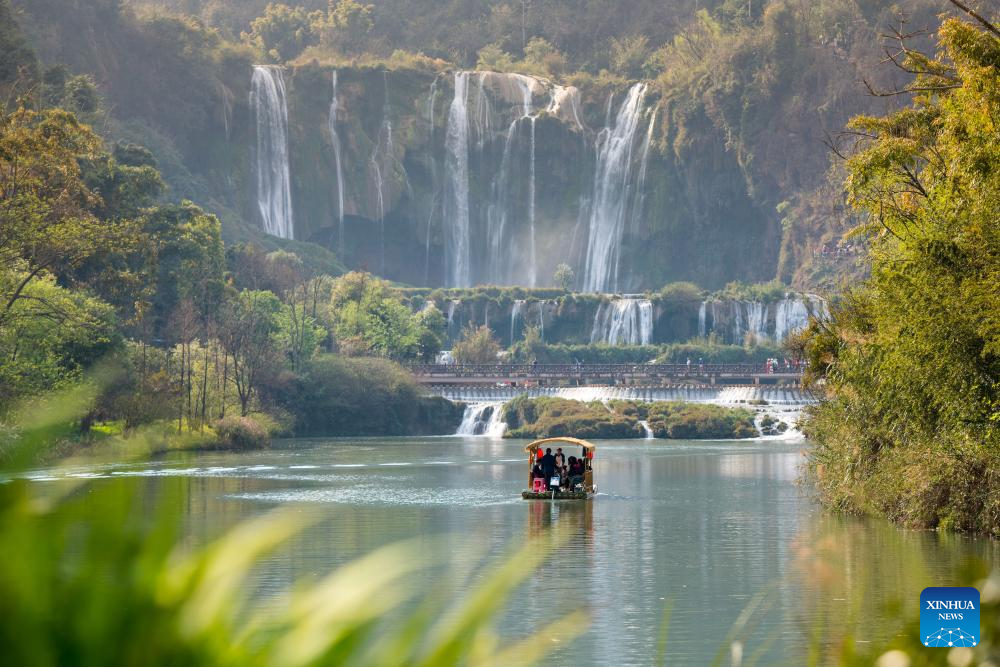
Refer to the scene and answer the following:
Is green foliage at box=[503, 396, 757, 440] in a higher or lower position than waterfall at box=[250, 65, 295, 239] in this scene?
lower

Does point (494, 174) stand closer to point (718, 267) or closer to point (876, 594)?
point (718, 267)

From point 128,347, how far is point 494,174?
269 feet

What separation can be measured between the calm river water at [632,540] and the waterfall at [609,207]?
83228 mm

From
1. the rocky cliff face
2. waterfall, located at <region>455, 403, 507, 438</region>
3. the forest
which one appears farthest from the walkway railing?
the rocky cliff face

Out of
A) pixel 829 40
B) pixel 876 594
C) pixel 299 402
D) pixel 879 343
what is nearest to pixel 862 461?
pixel 879 343

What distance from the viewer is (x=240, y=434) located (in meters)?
65.8

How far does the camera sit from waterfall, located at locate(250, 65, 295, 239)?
451 feet

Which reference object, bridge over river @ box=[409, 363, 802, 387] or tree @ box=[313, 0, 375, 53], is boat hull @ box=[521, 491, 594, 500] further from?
tree @ box=[313, 0, 375, 53]

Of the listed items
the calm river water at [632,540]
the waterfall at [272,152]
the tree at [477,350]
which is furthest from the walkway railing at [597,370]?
the calm river water at [632,540]

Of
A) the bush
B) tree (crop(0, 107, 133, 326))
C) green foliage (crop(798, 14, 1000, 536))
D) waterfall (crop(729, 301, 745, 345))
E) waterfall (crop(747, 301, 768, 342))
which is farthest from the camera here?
waterfall (crop(729, 301, 745, 345))

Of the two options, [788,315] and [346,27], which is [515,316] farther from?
[346,27]

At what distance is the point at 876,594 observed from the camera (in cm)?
2112

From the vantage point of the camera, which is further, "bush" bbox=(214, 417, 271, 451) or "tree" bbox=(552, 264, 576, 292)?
"tree" bbox=(552, 264, 576, 292)

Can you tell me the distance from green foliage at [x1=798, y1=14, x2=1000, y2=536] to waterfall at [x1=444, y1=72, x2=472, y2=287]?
109886 mm
